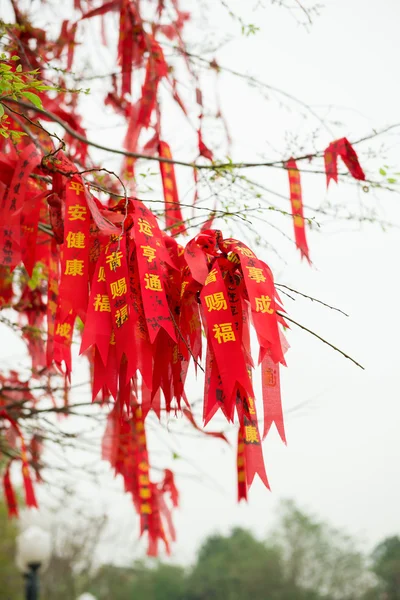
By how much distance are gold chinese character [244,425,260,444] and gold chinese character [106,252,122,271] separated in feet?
1.78

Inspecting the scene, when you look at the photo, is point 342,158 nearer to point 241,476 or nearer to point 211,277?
point 211,277

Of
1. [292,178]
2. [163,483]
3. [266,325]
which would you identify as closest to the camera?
[266,325]

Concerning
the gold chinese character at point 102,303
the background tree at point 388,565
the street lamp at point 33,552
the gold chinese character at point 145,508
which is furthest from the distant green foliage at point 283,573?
the gold chinese character at point 102,303

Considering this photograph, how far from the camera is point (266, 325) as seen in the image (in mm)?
1611

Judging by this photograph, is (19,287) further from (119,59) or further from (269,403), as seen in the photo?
(269,403)

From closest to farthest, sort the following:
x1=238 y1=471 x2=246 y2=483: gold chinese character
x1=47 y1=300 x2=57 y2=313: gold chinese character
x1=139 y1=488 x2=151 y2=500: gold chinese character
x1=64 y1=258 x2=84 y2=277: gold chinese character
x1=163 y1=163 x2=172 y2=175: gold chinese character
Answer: x1=64 y1=258 x2=84 y2=277: gold chinese character
x1=47 y1=300 x2=57 y2=313: gold chinese character
x1=238 y1=471 x2=246 y2=483: gold chinese character
x1=163 y1=163 x2=172 y2=175: gold chinese character
x1=139 y1=488 x2=151 y2=500: gold chinese character

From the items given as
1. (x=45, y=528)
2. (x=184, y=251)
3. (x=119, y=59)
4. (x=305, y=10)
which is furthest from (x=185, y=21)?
(x=45, y=528)

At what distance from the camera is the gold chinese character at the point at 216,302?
165 cm

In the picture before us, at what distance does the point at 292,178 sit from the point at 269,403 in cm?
132

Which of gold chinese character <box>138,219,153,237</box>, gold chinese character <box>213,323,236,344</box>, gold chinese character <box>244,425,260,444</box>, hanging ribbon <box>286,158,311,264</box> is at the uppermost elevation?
hanging ribbon <box>286,158,311,264</box>

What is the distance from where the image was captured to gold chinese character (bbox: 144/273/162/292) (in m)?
1.71

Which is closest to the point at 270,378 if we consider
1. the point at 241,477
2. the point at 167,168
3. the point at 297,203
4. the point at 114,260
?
the point at 114,260

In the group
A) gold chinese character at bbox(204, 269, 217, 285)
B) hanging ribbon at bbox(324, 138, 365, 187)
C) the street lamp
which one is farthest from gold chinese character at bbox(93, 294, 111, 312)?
the street lamp

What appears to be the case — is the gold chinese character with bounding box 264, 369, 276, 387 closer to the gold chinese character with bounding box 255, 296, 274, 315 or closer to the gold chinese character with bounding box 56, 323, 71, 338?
the gold chinese character with bounding box 255, 296, 274, 315
